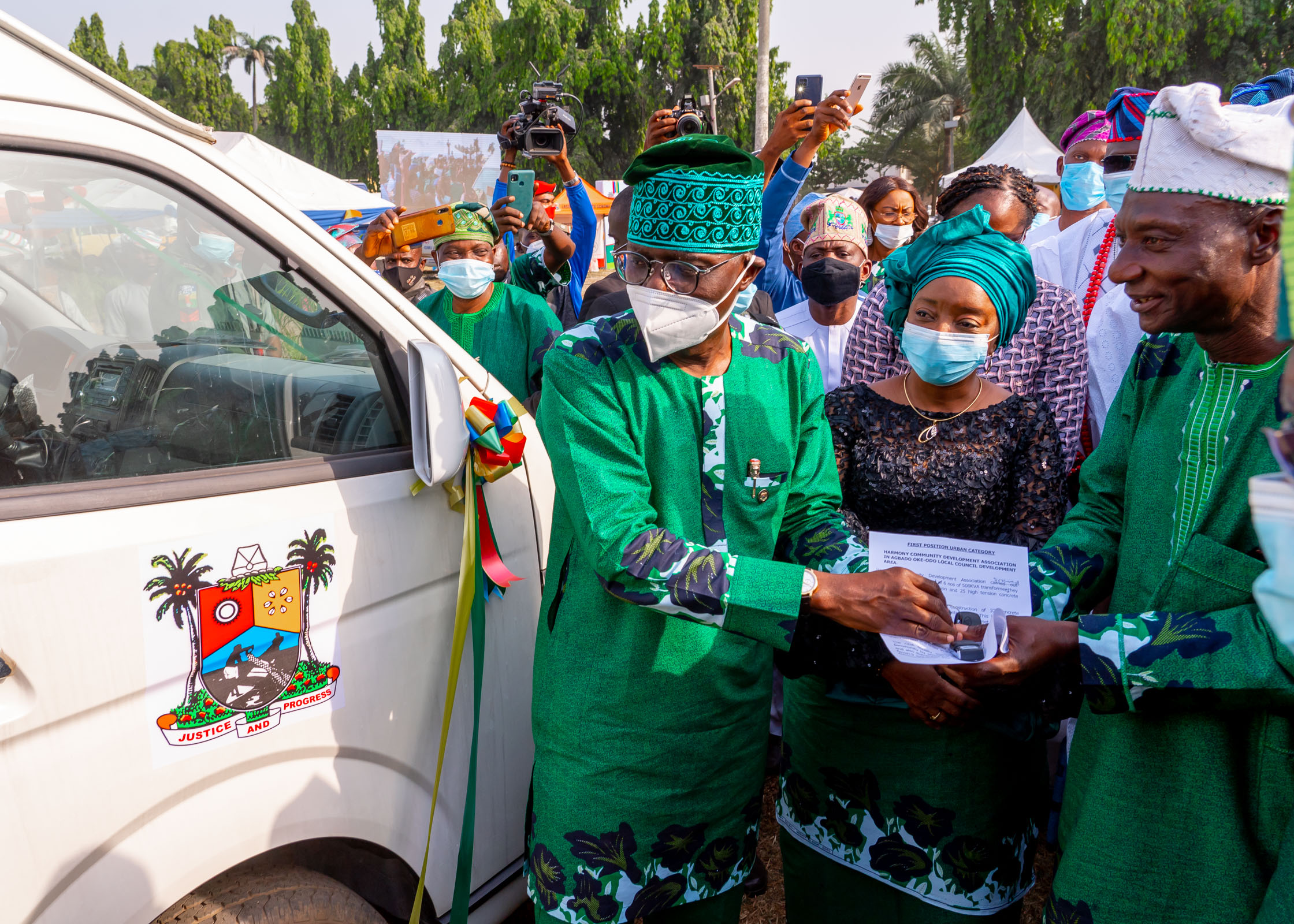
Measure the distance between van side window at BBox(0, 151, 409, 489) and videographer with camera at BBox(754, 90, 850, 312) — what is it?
1.41m

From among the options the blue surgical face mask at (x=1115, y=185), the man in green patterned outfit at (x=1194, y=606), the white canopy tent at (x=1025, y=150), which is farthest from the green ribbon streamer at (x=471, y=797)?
the white canopy tent at (x=1025, y=150)

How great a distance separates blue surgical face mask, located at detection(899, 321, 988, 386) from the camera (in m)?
2.06

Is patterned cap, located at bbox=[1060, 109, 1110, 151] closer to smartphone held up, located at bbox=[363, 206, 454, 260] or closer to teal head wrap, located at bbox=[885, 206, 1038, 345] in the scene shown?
teal head wrap, located at bbox=[885, 206, 1038, 345]

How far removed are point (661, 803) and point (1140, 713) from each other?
88cm

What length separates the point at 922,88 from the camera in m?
34.1

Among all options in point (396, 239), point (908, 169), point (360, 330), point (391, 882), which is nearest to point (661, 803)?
point (391, 882)

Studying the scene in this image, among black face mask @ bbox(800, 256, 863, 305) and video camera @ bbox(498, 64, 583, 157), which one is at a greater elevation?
video camera @ bbox(498, 64, 583, 157)

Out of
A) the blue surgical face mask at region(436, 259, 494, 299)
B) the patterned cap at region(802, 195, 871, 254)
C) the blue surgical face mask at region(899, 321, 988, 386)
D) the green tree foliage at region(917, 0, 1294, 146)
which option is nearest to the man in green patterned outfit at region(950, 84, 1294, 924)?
the blue surgical face mask at region(899, 321, 988, 386)

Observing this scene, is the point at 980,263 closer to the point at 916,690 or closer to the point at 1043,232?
the point at 916,690

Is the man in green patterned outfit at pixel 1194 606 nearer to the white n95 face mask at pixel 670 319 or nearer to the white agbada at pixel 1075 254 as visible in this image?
the white n95 face mask at pixel 670 319

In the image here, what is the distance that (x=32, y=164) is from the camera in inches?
55.1

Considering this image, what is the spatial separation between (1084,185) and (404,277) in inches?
Answer: 156

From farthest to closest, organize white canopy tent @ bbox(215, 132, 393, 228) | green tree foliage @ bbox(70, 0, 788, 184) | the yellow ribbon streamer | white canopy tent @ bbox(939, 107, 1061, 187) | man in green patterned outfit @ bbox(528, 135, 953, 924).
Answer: green tree foliage @ bbox(70, 0, 788, 184) < white canopy tent @ bbox(939, 107, 1061, 187) < white canopy tent @ bbox(215, 132, 393, 228) < the yellow ribbon streamer < man in green patterned outfit @ bbox(528, 135, 953, 924)

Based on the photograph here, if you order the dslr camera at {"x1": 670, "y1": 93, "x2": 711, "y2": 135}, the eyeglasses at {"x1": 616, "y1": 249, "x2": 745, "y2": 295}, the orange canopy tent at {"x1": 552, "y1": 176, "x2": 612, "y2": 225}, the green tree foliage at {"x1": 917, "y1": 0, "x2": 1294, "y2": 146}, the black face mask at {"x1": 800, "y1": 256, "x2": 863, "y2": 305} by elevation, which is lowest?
the black face mask at {"x1": 800, "y1": 256, "x2": 863, "y2": 305}
